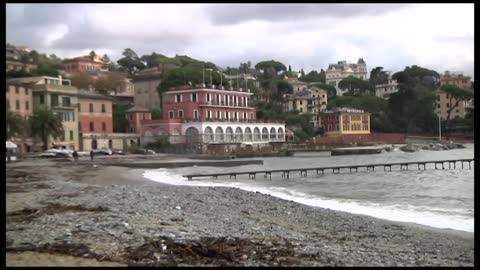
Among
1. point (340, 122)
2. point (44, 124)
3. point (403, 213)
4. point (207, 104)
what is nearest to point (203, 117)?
point (207, 104)

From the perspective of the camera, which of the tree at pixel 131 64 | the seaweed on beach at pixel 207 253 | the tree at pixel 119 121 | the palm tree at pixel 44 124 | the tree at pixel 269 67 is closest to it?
the seaweed on beach at pixel 207 253

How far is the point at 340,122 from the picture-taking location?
121m

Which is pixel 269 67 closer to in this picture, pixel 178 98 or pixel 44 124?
pixel 178 98

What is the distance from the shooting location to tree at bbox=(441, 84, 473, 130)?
461ft

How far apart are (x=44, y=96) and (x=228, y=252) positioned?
2205 inches

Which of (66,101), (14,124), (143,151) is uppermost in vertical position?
(66,101)

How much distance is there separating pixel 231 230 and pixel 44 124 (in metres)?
46.1

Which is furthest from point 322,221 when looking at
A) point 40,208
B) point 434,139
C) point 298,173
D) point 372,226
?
point 434,139

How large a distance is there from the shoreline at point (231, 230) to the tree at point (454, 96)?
131754 mm

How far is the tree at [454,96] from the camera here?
140 metres

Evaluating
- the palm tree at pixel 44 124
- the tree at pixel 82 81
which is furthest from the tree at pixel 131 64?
the palm tree at pixel 44 124

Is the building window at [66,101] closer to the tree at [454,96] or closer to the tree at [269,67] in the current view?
the tree at [269,67]

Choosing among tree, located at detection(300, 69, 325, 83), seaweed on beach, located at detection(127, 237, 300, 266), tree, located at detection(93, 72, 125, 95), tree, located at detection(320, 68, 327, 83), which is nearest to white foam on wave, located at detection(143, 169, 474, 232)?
seaweed on beach, located at detection(127, 237, 300, 266)

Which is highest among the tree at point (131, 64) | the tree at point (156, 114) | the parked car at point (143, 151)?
the tree at point (131, 64)
